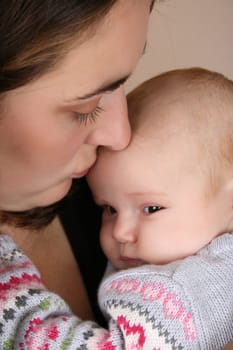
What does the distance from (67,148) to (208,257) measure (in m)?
0.30

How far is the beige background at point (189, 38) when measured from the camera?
6.00ft

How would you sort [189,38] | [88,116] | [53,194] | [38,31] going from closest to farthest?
1. [38,31]
2. [88,116]
3. [53,194]
4. [189,38]

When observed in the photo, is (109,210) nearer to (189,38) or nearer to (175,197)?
(175,197)

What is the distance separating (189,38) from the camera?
1.90m

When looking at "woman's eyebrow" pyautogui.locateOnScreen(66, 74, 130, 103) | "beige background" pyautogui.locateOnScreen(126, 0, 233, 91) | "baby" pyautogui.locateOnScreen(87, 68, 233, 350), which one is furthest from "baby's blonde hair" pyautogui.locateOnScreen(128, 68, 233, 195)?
"beige background" pyautogui.locateOnScreen(126, 0, 233, 91)

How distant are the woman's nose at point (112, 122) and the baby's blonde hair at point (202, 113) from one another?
11 cm

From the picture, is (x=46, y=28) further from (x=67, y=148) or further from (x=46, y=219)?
(x=46, y=219)

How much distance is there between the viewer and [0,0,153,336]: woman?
0.70m

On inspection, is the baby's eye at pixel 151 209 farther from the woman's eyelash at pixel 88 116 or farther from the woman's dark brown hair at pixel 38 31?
the woman's dark brown hair at pixel 38 31

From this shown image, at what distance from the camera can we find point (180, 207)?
3.36 ft

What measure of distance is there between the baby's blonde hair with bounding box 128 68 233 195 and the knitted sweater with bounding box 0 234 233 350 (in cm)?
16

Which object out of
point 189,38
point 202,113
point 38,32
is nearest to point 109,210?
point 202,113

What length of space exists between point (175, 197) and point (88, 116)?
0.82 feet

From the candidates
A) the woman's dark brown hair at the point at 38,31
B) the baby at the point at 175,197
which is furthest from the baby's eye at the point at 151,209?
the woman's dark brown hair at the point at 38,31
